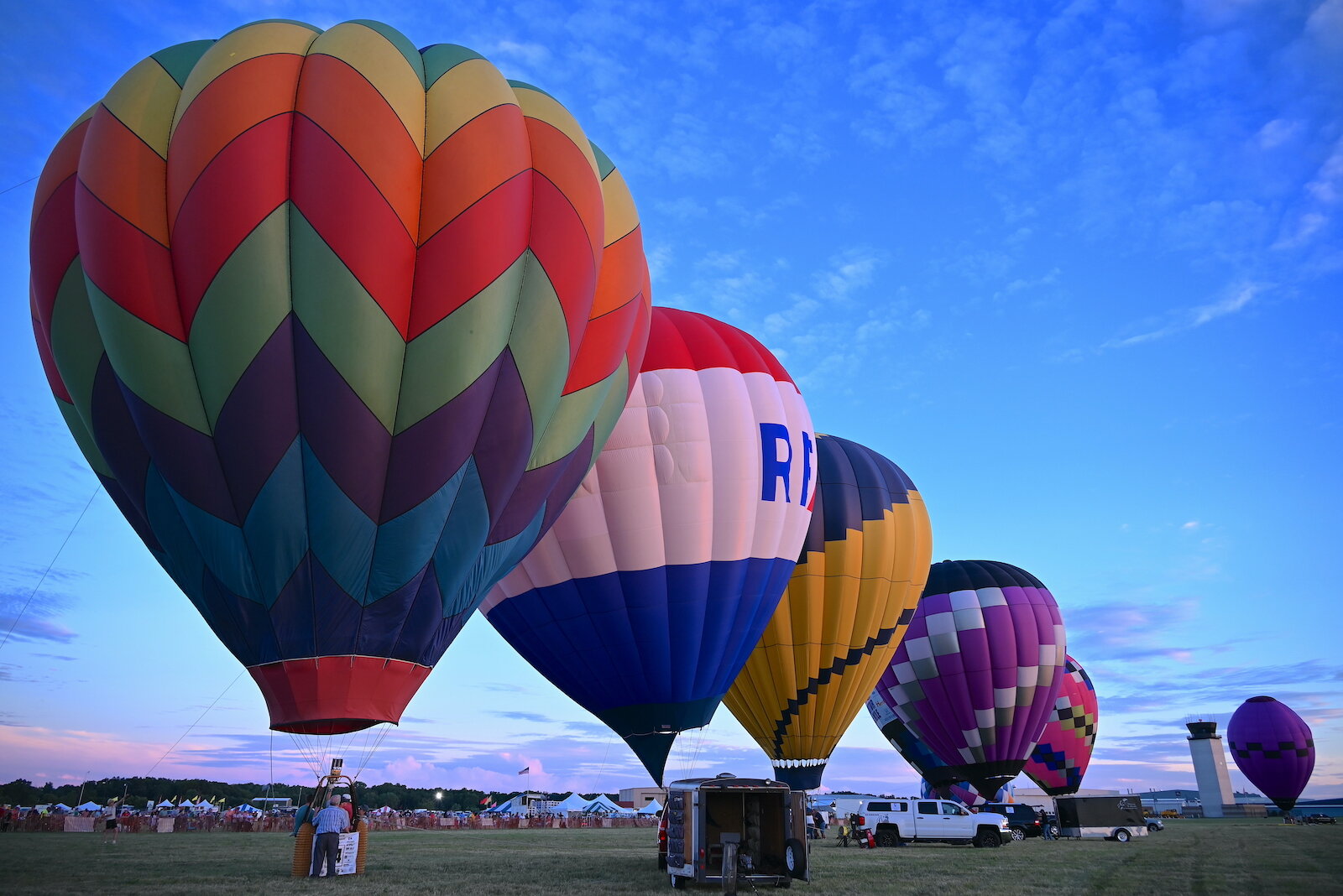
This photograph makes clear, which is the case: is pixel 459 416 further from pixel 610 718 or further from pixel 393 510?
pixel 610 718

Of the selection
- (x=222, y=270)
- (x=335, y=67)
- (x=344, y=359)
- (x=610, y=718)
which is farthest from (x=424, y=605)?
(x=610, y=718)

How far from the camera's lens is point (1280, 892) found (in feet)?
29.5

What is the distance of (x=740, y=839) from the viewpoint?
992 centimetres

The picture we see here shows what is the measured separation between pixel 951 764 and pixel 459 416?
72.4 ft

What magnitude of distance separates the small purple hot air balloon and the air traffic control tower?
1323cm

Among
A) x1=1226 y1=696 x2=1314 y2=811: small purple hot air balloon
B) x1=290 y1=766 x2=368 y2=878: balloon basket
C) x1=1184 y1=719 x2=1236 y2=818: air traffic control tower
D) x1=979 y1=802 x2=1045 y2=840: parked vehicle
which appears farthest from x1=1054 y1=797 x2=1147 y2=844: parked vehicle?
x1=1184 y1=719 x2=1236 y2=818: air traffic control tower

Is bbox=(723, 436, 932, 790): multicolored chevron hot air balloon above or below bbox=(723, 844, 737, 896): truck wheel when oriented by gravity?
above

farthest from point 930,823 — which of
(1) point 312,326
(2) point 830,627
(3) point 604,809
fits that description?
(3) point 604,809

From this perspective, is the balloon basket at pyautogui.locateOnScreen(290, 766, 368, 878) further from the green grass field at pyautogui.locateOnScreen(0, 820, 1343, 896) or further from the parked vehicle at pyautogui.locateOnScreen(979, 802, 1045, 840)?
the parked vehicle at pyautogui.locateOnScreen(979, 802, 1045, 840)

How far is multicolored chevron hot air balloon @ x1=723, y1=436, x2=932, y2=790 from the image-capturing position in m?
18.5

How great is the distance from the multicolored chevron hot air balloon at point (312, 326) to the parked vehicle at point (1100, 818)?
20.0 meters

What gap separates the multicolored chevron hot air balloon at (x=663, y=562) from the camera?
1448 centimetres

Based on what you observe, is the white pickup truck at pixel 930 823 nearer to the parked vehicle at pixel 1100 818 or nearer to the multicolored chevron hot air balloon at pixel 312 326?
the parked vehicle at pixel 1100 818

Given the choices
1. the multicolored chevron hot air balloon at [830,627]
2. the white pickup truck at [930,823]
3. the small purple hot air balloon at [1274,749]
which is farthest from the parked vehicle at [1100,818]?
the small purple hot air balloon at [1274,749]
